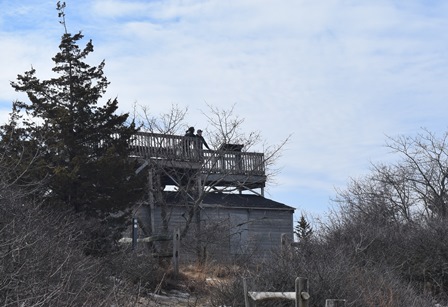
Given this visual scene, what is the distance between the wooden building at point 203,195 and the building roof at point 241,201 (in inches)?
2.0

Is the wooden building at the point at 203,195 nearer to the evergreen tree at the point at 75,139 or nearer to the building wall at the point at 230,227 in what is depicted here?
the building wall at the point at 230,227

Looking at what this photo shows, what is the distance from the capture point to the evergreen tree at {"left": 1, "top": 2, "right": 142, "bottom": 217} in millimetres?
20688

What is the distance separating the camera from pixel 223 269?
22578 mm

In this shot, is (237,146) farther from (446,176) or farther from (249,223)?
(446,176)

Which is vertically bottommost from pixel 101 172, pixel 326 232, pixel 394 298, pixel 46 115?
pixel 394 298

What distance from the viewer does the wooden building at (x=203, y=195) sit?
94.5 feet

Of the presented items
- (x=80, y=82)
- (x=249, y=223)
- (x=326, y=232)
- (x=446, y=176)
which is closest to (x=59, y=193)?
(x=80, y=82)

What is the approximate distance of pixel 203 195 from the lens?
94.3 ft

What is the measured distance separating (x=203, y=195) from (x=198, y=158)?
2.32 metres

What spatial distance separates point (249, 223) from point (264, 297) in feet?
72.3

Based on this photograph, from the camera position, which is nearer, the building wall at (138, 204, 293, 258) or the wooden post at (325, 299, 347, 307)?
the wooden post at (325, 299, 347, 307)

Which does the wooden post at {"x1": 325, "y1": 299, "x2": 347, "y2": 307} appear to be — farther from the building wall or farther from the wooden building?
the wooden building

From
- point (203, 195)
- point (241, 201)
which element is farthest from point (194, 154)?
point (241, 201)

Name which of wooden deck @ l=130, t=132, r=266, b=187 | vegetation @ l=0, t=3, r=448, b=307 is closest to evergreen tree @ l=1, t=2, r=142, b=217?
vegetation @ l=0, t=3, r=448, b=307
